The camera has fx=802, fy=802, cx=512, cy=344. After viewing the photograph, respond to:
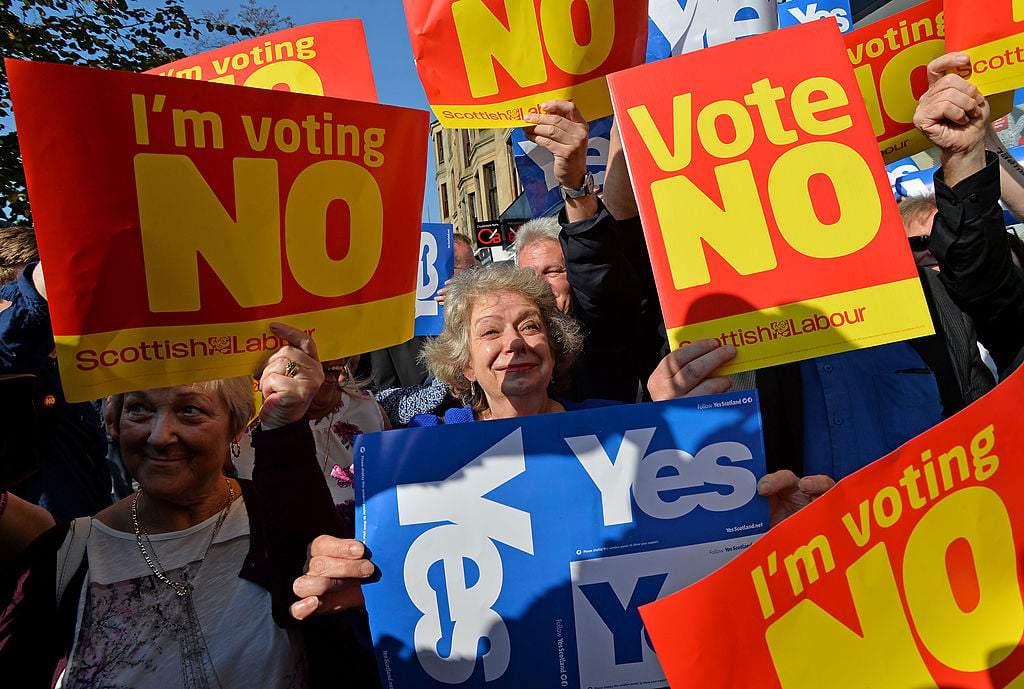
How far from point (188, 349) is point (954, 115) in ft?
6.60

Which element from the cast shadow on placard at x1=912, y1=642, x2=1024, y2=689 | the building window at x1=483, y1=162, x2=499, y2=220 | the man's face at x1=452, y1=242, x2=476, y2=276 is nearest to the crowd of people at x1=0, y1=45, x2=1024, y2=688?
the cast shadow on placard at x1=912, y1=642, x2=1024, y2=689

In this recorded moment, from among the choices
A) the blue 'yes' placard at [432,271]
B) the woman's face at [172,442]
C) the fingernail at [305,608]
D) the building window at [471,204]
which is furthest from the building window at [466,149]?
the fingernail at [305,608]

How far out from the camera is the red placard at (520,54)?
2.45 metres

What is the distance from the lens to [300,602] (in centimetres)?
170

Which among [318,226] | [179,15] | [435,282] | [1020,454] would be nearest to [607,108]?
[318,226]

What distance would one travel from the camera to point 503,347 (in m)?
2.50

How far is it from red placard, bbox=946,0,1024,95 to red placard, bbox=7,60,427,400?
64.4 inches

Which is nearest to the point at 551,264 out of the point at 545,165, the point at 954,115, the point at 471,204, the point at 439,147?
the point at 545,165

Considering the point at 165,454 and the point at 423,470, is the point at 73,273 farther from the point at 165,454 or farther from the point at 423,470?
the point at 423,470

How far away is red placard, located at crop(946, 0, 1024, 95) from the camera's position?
2348 mm

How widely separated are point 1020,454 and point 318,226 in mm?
1639

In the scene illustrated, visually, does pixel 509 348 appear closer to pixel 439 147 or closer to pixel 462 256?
pixel 462 256

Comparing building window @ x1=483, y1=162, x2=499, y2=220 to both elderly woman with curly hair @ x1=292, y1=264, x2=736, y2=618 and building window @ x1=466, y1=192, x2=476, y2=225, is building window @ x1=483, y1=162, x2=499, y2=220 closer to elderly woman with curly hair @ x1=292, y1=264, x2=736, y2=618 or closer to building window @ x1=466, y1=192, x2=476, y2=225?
building window @ x1=466, y1=192, x2=476, y2=225

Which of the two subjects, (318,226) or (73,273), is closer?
(73,273)
